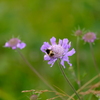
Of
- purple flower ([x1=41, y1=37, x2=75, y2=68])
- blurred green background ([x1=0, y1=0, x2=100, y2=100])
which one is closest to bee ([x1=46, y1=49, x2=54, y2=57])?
purple flower ([x1=41, y1=37, x2=75, y2=68])

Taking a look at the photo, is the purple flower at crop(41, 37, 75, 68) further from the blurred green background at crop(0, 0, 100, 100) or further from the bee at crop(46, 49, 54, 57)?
the blurred green background at crop(0, 0, 100, 100)

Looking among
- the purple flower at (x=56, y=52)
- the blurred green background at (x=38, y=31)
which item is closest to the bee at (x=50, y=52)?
the purple flower at (x=56, y=52)

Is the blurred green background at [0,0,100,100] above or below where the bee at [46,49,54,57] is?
above

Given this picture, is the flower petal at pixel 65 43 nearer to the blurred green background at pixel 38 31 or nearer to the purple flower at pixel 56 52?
the purple flower at pixel 56 52

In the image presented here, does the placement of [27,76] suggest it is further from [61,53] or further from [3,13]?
[61,53]

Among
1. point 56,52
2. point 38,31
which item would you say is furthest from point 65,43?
point 38,31

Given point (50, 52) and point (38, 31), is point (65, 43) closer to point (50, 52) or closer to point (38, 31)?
point (50, 52)

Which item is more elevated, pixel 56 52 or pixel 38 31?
pixel 38 31

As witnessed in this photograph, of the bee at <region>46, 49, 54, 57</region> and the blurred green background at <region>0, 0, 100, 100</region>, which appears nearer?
the bee at <region>46, 49, 54, 57</region>
